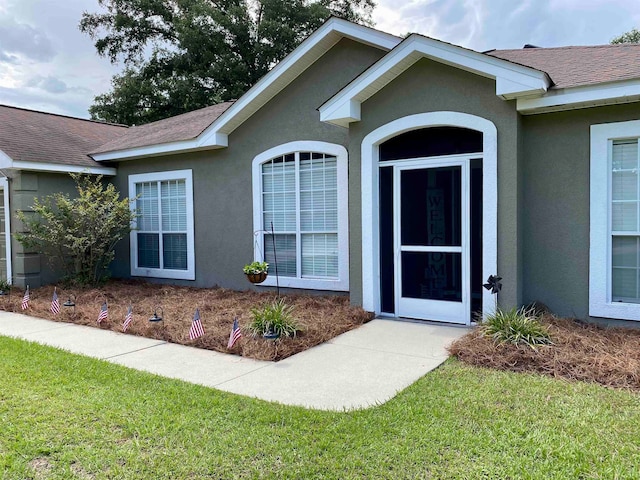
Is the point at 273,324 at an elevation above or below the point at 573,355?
above

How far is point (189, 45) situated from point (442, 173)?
77.0ft

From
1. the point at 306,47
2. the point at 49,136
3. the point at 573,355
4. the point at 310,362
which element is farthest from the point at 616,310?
the point at 49,136

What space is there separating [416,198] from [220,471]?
16.7 feet

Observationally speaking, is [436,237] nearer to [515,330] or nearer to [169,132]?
[515,330]

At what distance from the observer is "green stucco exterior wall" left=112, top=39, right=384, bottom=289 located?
895cm

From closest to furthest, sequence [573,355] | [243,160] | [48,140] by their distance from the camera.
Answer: [573,355] < [243,160] < [48,140]

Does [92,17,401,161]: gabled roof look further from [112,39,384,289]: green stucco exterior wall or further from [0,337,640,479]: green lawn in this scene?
[0,337,640,479]: green lawn

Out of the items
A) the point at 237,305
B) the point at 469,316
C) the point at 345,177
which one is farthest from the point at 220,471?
the point at 345,177

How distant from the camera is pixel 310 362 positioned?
5.63 meters

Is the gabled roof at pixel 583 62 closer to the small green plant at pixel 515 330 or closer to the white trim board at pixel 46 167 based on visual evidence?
the small green plant at pixel 515 330

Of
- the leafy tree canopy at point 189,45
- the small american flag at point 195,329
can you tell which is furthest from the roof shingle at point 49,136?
the leafy tree canopy at point 189,45

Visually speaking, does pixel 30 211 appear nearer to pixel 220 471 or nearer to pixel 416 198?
pixel 416 198

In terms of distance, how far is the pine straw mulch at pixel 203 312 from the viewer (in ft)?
20.6

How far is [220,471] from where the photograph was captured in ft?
10.6
